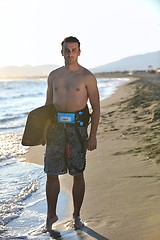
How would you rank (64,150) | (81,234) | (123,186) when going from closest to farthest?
(81,234), (64,150), (123,186)

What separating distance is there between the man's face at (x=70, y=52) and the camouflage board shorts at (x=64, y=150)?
2.18 feet

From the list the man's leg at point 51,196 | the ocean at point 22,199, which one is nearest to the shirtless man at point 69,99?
the man's leg at point 51,196

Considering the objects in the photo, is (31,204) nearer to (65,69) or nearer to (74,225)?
(74,225)

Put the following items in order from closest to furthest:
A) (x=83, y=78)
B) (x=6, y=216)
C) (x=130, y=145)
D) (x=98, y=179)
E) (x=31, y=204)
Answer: (x=83, y=78) < (x=6, y=216) < (x=31, y=204) < (x=98, y=179) < (x=130, y=145)

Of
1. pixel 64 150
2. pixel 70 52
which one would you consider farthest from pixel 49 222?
pixel 70 52

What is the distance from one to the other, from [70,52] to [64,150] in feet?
3.25

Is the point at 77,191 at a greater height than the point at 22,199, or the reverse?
the point at 77,191

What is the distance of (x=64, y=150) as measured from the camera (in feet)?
12.7

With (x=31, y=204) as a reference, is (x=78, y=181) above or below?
above

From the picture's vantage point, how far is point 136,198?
176 inches

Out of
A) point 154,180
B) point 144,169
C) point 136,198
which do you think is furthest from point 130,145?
point 136,198

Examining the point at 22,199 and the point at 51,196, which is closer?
the point at 51,196

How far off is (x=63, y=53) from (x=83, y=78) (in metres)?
0.33

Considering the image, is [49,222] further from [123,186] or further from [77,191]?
[123,186]
